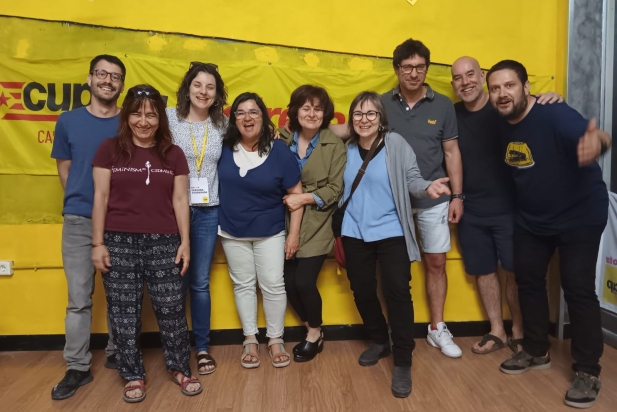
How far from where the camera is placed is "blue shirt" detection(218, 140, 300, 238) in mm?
2414

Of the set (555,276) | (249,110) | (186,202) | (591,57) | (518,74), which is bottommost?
(555,276)

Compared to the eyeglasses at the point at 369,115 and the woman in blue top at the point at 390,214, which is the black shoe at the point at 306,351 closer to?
the woman in blue top at the point at 390,214

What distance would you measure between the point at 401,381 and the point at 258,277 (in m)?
0.99

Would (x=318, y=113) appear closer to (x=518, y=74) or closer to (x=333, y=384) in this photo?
(x=518, y=74)

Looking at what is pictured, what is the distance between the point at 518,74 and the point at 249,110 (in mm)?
1399

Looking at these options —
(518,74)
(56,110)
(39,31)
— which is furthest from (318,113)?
(39,31)

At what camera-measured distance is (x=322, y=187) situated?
251 cm

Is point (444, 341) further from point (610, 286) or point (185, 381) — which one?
point (185, 381)

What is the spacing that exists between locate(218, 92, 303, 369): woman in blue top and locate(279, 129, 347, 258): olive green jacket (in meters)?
0.05

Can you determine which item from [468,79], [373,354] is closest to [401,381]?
[373,354]

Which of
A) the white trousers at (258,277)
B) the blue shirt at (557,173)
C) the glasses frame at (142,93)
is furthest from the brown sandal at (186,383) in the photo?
the blue shirt at (557,173)

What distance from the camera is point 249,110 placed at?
2348 millimetres

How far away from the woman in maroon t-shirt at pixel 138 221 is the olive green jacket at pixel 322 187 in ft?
2.22

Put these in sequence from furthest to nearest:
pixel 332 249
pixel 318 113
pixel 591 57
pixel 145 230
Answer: pixel 591 57
pixel 332 249
pixel 318 113
pixel 145 230
